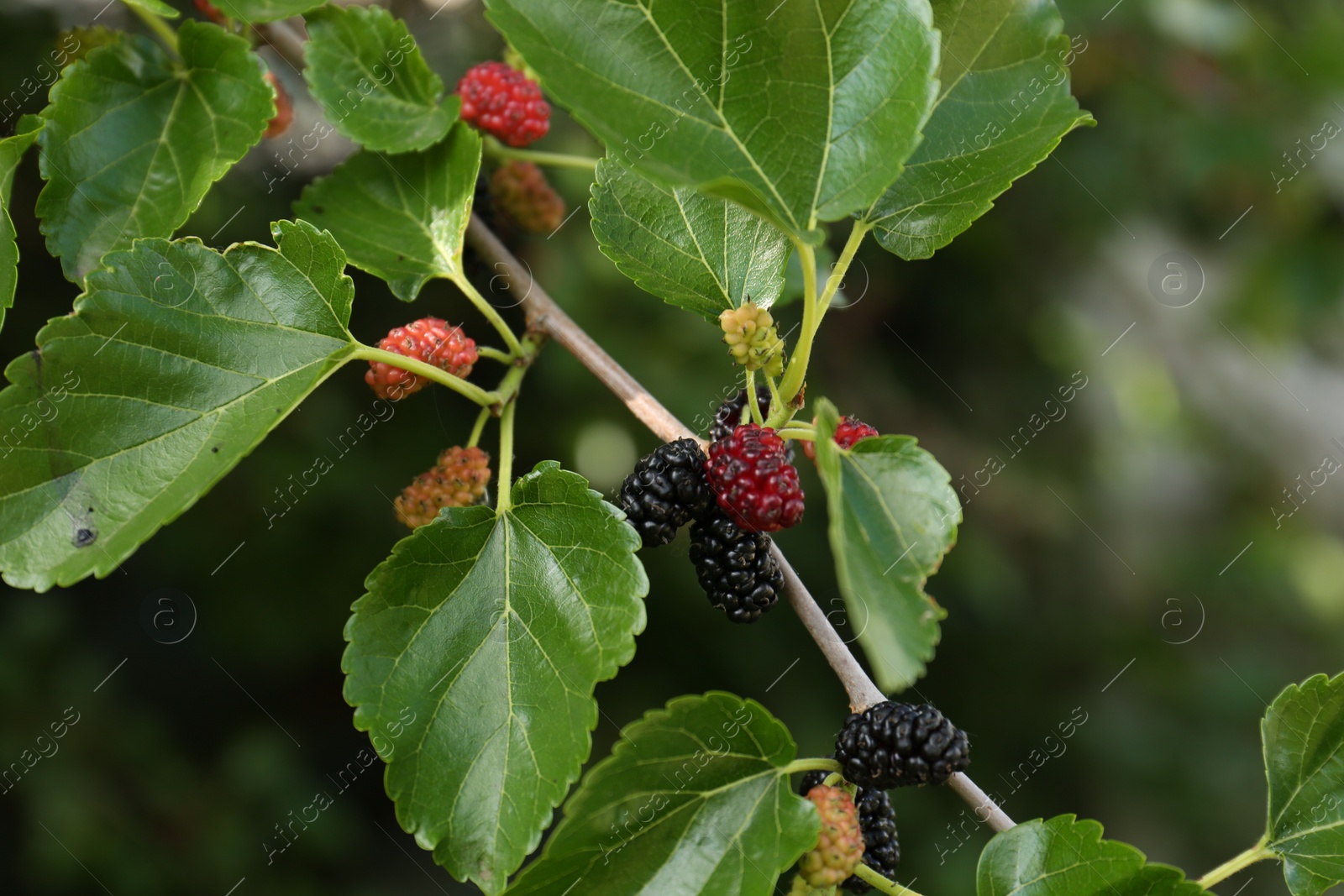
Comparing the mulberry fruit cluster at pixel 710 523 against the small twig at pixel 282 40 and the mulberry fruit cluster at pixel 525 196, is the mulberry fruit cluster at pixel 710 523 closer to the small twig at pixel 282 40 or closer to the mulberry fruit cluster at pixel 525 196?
the mulberry fruit cluster at pixel 525 196

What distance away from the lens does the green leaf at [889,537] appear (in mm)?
481

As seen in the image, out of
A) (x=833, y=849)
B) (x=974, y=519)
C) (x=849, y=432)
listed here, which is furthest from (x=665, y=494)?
(x=974, y=519)

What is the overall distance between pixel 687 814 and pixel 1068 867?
27 cm

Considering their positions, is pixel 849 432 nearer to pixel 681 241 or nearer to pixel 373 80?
pixel 681 241

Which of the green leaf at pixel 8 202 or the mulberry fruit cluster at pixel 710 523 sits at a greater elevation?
the green leaf at pixel 8 202

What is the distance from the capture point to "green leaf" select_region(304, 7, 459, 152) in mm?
811

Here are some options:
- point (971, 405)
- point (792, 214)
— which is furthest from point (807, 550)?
point (792, 214)

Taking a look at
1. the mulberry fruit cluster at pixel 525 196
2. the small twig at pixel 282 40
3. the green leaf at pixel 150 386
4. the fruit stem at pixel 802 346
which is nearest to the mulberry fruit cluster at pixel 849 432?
the fruit stem at pixel 802 346

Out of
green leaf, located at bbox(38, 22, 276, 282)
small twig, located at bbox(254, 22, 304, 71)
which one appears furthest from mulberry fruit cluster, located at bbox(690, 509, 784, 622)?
small twig, located at bbox(254, 22, 304, 71)

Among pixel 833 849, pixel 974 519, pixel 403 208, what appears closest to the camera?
pixel 833 849

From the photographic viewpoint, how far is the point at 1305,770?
786 millimetres

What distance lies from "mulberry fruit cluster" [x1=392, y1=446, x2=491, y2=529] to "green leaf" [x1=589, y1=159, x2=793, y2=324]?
7.8 inches

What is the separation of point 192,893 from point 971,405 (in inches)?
76.1

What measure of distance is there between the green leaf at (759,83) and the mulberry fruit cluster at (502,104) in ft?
1.19
